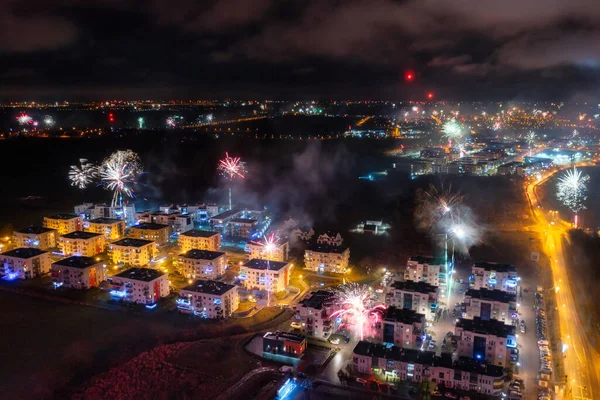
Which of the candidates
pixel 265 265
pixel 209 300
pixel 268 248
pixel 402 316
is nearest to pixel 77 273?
pixel 209 300

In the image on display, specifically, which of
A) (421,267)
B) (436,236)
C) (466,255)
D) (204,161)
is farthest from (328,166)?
(421,267)

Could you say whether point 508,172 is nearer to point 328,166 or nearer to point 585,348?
point 328,166

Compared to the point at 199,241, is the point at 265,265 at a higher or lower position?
lower

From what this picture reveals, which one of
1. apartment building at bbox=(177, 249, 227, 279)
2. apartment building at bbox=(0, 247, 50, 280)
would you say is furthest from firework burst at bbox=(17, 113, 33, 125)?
apartment building at bbox=(177, 249, 227, 279)

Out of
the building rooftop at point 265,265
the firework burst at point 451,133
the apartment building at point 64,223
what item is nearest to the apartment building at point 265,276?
the building rooftop at point 265,265

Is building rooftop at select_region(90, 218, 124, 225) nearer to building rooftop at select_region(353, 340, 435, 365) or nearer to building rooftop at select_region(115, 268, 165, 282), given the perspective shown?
building rooftop at select_region(115, 268, 165, 282)

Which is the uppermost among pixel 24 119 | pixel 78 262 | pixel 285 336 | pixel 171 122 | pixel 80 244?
pixel 171 122

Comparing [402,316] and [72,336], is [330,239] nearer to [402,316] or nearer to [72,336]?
[402,316]
